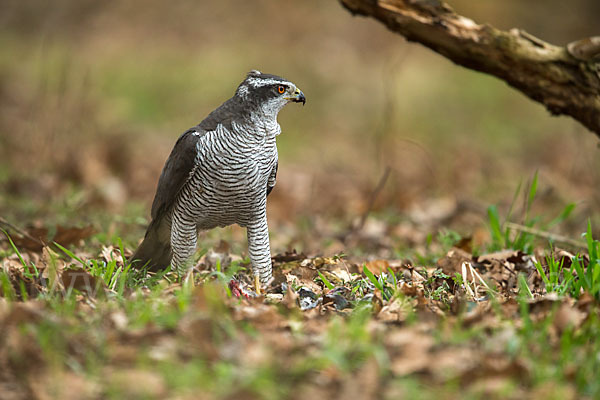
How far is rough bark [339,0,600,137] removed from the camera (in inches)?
179

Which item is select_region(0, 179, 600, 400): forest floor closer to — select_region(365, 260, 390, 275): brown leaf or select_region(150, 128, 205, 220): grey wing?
select_region(365, 260, 390, 275): brown leaf

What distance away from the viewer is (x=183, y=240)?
442cm

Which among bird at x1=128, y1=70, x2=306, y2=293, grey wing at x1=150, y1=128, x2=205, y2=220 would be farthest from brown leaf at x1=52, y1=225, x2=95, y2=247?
grey wing at x1=150, y1=128, x2=205, y2=220

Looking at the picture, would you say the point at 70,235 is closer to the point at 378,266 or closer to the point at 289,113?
the point at 378,266

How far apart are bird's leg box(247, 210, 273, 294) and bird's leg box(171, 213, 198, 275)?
414 mm

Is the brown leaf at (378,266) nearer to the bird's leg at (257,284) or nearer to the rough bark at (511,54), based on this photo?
the bird's leg at (257,284)

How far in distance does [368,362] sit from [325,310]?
43.6 inches

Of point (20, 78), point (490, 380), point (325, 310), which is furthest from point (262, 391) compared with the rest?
point (20, 78)

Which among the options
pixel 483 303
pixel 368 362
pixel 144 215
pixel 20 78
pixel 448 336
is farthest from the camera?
pixel 20 78

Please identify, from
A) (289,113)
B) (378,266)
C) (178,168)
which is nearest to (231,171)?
(178,168)

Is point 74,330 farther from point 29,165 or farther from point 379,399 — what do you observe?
point 29,165

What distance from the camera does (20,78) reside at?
13.2 metres

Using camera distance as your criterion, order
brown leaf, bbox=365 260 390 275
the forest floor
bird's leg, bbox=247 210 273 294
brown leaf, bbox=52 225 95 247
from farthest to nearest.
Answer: brown leaf, bbox=52 225 95 247 → brown leaf, bbox=365 260 390 275 → bird's leg, bbox=247 210 273 294 → the forest floor

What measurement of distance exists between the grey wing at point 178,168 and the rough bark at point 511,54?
1748 millimetres
